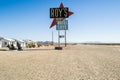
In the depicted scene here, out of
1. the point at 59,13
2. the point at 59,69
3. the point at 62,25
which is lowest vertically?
the point at 59,69

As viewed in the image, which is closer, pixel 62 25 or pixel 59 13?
pixel 59 13

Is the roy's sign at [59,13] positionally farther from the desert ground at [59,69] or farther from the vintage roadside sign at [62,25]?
the desert ground at [59,69]

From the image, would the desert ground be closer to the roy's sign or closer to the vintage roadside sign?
the roy's sign

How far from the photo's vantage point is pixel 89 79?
29.1 ft

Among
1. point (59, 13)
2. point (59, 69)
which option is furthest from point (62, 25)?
point (59, 69)

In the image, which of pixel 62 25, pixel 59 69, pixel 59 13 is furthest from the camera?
pixel 62 25

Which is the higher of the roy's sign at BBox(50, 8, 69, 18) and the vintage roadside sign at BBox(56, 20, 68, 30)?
the roy's sign at BBox(50, 8, 69, 18)

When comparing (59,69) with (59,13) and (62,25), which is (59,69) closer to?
(59,13)

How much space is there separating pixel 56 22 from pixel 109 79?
1353 inches

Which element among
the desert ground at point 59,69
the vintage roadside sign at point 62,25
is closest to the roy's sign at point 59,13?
the vintage roadside sign at point 62,25

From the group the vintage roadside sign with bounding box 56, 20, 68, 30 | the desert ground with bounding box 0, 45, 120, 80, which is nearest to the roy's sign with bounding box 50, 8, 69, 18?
the vintage roadside sign with bounding box 56, 20, 68, 30

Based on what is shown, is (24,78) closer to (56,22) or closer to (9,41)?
(56,22)

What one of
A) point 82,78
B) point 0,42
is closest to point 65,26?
point 0,42

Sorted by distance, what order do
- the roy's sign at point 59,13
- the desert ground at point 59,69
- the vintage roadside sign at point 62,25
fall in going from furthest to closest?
the vintage roadside sign at point 62,25
the roy's sign at point 59,13
the desert ground at point 59,69
